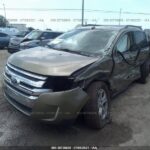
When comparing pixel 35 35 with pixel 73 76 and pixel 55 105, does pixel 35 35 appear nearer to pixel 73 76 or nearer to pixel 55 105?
pixel 73 76

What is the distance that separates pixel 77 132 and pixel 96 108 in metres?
0.53

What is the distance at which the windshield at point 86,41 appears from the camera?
4781 millimetres

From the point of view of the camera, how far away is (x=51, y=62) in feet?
12.8

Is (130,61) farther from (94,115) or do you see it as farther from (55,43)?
(94,115)

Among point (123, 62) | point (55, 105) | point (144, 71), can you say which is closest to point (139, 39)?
point (144, 71)

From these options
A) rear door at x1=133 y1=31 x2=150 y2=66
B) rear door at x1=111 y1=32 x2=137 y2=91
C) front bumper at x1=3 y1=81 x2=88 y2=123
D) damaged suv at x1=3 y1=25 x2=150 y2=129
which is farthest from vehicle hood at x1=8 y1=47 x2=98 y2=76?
→ rear door at x1=133 y1=31 x2=150 y2=66

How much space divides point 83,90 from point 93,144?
2.75 ft

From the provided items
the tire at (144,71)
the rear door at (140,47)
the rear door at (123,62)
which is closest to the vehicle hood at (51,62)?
the rear door at (123,62)

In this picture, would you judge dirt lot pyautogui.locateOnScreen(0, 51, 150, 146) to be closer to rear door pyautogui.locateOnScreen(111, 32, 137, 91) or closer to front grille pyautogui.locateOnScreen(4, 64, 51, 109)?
front grille pyautogui.locateOnScreen(4, 64, 51, 109)

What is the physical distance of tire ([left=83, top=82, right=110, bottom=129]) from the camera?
13.1 feet

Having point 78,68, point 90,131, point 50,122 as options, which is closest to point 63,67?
point 78,68

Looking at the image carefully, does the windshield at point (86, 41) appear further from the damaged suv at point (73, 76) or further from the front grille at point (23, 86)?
the front grille at point (23, 86)

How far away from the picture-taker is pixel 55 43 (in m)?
5.42

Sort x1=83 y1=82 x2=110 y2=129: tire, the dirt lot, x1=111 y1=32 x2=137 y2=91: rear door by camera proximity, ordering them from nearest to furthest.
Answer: the dirt lot → x1=83 y1=82 x2=110 y2=129: tire → x1=111 y1=32 x2=137 y2=91: rear door
